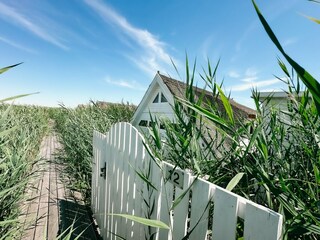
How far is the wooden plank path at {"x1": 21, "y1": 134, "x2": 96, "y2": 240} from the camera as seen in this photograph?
2766mm

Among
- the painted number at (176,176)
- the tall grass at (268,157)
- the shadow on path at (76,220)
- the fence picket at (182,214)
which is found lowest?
the shadow on path at (76,220)

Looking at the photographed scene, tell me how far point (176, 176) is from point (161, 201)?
315 mm

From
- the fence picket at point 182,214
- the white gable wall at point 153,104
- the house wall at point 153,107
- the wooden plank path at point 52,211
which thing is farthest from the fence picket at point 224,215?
the house wall at point 153,107

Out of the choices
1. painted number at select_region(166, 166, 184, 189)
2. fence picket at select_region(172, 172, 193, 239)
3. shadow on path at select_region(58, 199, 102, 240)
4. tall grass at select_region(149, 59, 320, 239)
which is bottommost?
shadow on path at select_region(58, 199, 102, 240)

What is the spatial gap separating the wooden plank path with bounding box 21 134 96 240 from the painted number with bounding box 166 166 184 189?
1580 millimetres

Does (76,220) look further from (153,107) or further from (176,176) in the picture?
(153,107)

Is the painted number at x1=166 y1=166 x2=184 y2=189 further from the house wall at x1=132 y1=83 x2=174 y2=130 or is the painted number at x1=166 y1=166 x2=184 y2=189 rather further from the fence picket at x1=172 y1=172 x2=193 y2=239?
the house wall at x1=132 y1=83 x2=174 y2=130

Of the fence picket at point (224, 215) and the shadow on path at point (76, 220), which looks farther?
the shadow on path at point (76, 220)

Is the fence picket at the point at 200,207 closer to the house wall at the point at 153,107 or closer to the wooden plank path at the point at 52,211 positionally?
the wooden plank path at the point at 52,211

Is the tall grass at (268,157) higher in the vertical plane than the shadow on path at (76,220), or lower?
higher

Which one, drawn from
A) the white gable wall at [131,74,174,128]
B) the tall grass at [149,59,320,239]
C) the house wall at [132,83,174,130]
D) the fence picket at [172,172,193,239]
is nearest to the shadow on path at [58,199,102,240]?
the fence picket at [172,172,193,239]

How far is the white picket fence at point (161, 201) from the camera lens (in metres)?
0.88

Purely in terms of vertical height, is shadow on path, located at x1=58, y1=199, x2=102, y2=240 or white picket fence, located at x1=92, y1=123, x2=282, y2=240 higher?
white picket fence, located at x1=92, y1=123, x2=282, y2=240

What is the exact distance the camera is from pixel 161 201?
5.06ft
